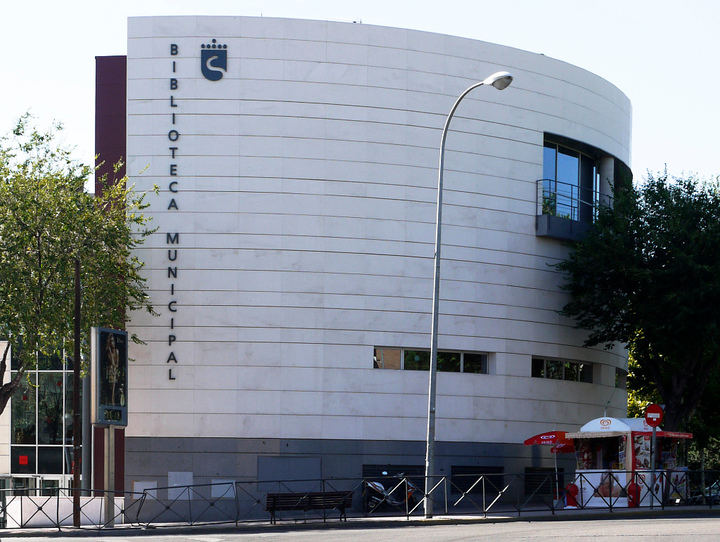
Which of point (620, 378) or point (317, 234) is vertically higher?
point (317, 234)

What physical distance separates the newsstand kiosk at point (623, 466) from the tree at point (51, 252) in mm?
13753

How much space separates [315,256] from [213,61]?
684cm

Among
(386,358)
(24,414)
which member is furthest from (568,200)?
(24,414)

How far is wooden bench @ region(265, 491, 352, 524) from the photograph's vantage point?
27.2 meters

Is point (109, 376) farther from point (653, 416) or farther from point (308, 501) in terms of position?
point (653, 416)

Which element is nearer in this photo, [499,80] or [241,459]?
[499,80]

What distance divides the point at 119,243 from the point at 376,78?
380 inches

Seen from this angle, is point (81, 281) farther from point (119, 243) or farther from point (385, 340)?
point (385, 340)

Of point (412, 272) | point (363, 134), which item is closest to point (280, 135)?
point (363, 134)

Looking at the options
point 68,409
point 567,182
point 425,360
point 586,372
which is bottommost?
point 68,409

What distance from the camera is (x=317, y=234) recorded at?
110ft

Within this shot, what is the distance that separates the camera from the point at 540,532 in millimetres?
20672

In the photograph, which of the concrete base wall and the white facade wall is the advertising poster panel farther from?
the concrete base wall

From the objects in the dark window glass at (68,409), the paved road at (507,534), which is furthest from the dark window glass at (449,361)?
the dark window glass at (68,409)
